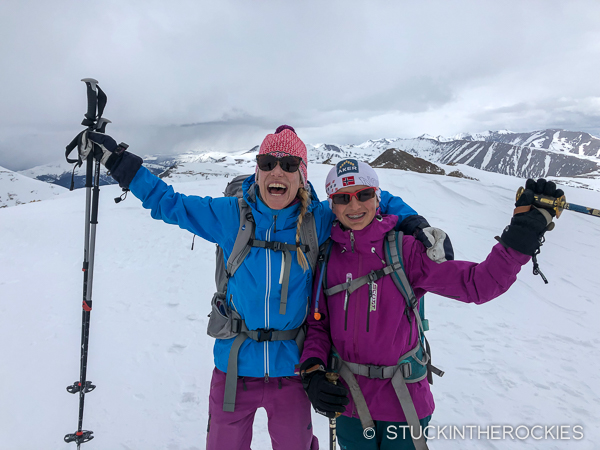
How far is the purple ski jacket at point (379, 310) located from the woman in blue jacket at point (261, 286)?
22 cm

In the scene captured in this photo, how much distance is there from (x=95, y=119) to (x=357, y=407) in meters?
3.44

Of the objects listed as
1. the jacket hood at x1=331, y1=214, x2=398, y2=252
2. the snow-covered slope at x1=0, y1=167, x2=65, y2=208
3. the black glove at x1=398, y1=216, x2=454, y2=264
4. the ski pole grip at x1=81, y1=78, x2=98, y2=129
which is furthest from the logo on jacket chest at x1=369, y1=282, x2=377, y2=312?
the snow-covered slope at x1=0, y1=167, x2=65, y2=208

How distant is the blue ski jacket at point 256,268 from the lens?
2451 mm

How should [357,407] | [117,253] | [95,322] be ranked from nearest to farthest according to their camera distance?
[357,407], [95,322], [117,253]

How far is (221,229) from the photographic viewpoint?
263cm

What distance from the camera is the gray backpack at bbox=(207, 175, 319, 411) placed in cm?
245

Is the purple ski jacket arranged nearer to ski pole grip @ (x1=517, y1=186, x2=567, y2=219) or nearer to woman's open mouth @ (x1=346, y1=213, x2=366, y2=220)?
woman's open mouth @ (x1=346, y1=213, x2=366, y2=220)

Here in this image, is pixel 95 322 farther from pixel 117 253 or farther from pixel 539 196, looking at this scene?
pixel 539 196

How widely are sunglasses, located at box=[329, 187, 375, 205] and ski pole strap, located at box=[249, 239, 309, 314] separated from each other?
0.50 m

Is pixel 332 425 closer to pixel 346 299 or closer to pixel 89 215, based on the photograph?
pixel 346 299

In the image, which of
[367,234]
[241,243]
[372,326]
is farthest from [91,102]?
[372,326]

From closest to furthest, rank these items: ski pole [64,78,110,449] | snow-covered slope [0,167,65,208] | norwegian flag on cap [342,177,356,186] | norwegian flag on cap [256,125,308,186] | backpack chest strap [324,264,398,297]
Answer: backpack chest strap [324,264,398,297] → norwegian flag on cap [342,177,356,186] → norwegian flag on cap [256,125,308,186] → ski pole [64,78,110,449] → snow-covered slope [0,167,65,208]

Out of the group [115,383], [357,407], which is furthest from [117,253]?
[357,407]

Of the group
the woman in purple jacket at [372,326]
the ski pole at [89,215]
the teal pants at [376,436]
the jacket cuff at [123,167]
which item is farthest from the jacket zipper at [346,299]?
the ski pole at [89,215]
